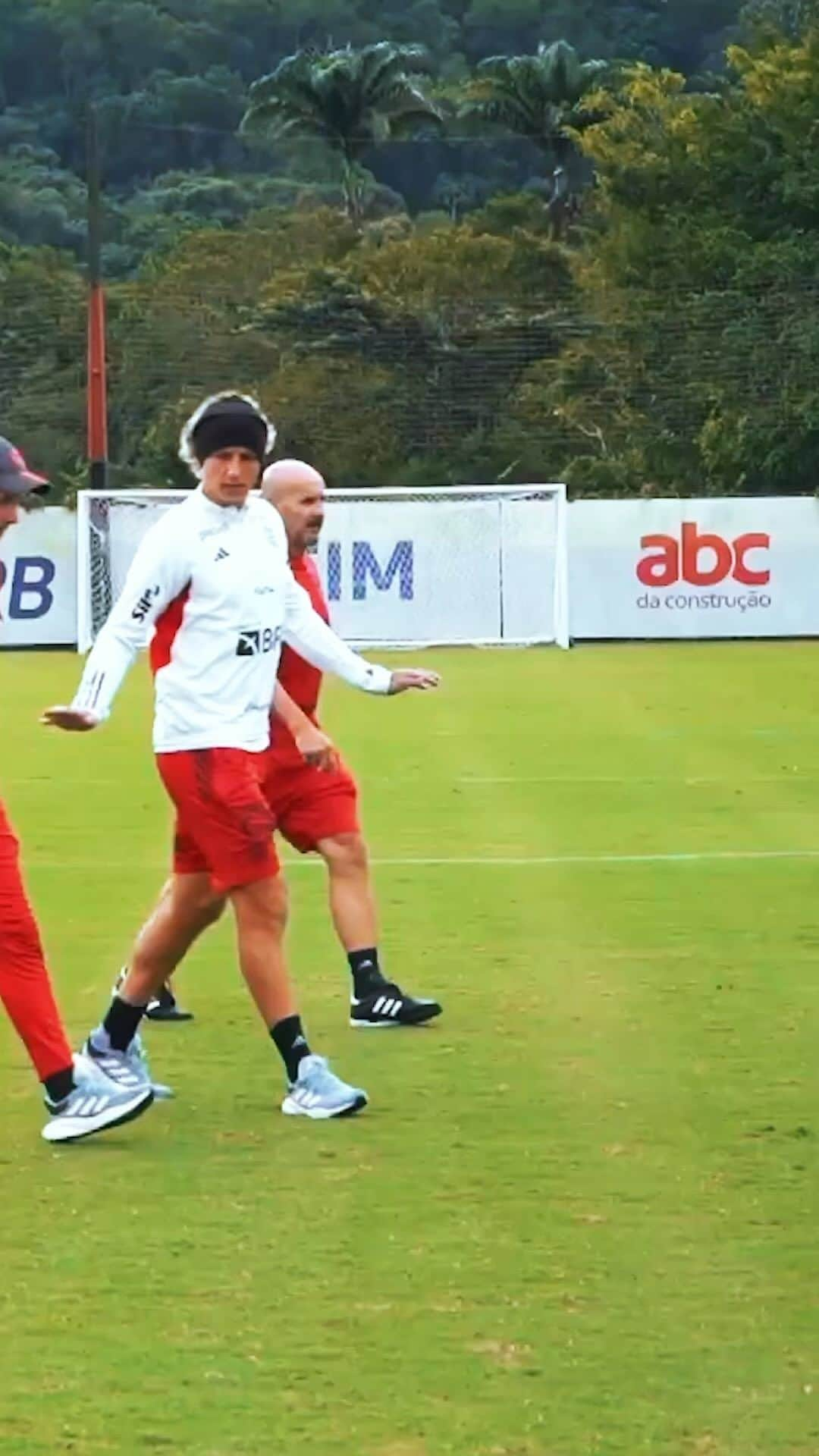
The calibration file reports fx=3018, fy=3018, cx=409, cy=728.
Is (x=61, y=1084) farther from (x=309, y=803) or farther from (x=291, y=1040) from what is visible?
(x=309, y=803)

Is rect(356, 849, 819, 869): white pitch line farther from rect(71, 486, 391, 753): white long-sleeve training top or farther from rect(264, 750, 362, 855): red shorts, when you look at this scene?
rect(71, 486, 391, 753): white long-sleeve training top

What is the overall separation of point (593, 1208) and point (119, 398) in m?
59.3

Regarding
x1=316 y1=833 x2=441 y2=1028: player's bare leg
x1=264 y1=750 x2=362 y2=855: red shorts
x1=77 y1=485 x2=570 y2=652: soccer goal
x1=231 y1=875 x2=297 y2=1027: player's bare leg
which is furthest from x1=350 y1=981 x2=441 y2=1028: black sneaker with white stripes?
x1=77 y1=485 x2=570 y2=652: soccer goal

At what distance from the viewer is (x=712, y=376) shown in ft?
175

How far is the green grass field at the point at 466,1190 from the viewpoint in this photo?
18.0ft

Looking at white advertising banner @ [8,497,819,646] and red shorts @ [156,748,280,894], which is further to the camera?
white advertising banner @ [8,497,819,646]

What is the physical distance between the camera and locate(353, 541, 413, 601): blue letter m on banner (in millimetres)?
36812

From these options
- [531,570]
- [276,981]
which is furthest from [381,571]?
[276,981]

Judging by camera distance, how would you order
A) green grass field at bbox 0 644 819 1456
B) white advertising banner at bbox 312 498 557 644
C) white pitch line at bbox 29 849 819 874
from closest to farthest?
green grass field at bbox 0 644 819 1456, white pitch line at bbox 29 849 819 874, white advertising banner at bbox 312 498 557 644

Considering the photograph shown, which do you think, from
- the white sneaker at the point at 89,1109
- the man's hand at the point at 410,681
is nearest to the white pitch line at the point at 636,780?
the man's hand at the point at 410,681

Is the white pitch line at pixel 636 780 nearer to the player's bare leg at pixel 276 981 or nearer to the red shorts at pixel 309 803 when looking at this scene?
the red shorts at pixel 309 803

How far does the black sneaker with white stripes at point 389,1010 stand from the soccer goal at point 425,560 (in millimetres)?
26501

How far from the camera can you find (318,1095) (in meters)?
8.18

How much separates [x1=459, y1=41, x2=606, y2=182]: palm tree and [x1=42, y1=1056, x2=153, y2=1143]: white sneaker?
72039 mm
